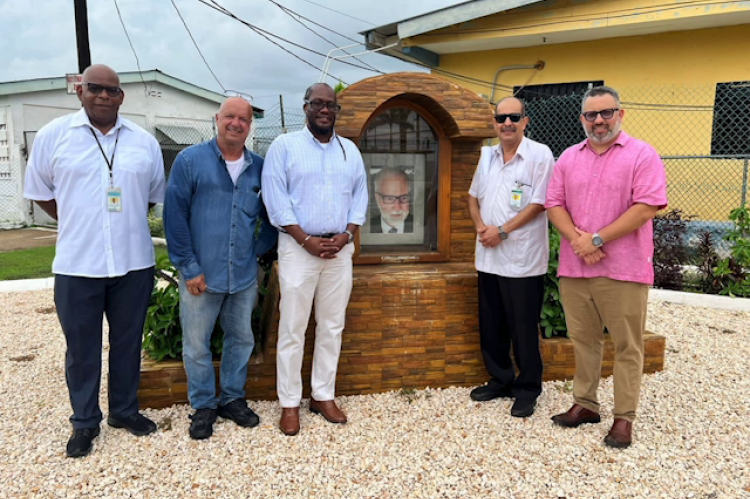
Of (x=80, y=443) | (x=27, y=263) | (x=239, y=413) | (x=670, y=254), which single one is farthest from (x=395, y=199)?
(x=27, y=263)

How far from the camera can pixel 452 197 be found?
4.24 metres

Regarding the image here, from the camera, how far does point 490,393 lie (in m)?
3.74

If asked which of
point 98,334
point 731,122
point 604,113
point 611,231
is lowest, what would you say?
point 98,334

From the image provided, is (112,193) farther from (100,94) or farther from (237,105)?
(237,105)

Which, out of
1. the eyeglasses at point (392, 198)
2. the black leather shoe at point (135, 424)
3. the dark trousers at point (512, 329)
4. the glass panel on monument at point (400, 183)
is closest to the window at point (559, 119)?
the glass panel on monument at point (400, 183)

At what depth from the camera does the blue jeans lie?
3.14 metres

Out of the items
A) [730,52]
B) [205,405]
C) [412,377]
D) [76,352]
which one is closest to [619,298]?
[412,377]

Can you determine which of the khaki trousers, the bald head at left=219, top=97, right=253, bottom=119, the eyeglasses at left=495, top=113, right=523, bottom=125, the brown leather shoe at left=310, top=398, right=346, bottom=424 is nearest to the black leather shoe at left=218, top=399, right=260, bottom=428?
the brown leather shoe at left=310, top=398, right=346, bottom=424

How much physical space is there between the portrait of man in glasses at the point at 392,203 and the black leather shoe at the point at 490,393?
1.37 metres

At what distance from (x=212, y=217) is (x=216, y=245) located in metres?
0.16

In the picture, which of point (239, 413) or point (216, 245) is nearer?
point (216, 245)

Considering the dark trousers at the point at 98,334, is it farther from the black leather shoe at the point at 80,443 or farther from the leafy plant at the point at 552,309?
the leafy plant at the point at 552,309

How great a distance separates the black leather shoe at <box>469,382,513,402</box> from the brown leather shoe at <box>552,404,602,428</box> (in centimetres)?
42

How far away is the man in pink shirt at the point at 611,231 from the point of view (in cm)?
288
